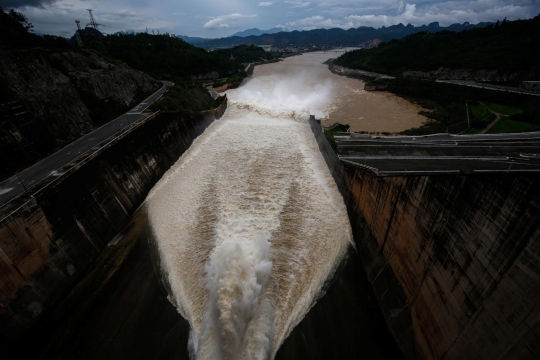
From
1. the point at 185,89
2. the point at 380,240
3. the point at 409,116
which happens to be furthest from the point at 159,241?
the point at 409,116

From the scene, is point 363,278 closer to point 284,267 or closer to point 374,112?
point 284,267

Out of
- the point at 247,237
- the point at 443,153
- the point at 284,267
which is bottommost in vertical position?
the point at 284,267

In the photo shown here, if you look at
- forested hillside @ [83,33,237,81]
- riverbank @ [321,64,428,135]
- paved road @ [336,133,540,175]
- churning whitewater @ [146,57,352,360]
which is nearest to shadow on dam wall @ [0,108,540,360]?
churning whitewater @ [146,57,352,360]

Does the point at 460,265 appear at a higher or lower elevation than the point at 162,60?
lower

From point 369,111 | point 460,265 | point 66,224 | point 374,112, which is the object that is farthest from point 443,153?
point 369,111

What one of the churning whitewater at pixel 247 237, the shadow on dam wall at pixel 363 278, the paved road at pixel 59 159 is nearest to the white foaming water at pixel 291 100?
the churning whitewater at pixel 247 237

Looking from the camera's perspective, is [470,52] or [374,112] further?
[470,52]
